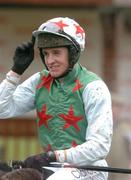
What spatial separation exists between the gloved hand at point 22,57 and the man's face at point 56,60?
0.45 ft

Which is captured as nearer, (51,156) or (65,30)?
(51,156)

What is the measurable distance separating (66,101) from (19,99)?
42 centimetres

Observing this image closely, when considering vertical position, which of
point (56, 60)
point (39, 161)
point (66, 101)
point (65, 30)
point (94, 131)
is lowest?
point (39, 161)

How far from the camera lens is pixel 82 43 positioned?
6.36 meters

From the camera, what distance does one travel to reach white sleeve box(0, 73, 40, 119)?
6.51m

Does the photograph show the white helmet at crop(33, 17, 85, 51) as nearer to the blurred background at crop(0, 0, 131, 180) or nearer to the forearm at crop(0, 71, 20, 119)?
the forearm at crop(0, 71, 20, 119)

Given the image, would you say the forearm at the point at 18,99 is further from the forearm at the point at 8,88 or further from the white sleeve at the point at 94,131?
the white sleeve at the point at 94,131

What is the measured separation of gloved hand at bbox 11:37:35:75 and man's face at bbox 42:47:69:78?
14cm

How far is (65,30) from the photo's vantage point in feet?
20.6

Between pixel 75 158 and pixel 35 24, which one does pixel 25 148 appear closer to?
pixel 35 24

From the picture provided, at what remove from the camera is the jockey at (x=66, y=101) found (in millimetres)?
6094

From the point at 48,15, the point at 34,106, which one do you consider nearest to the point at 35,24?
the point at 48,15

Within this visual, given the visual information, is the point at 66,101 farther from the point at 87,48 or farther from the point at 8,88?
the point at 87,48

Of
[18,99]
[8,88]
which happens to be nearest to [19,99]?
[18,99]
